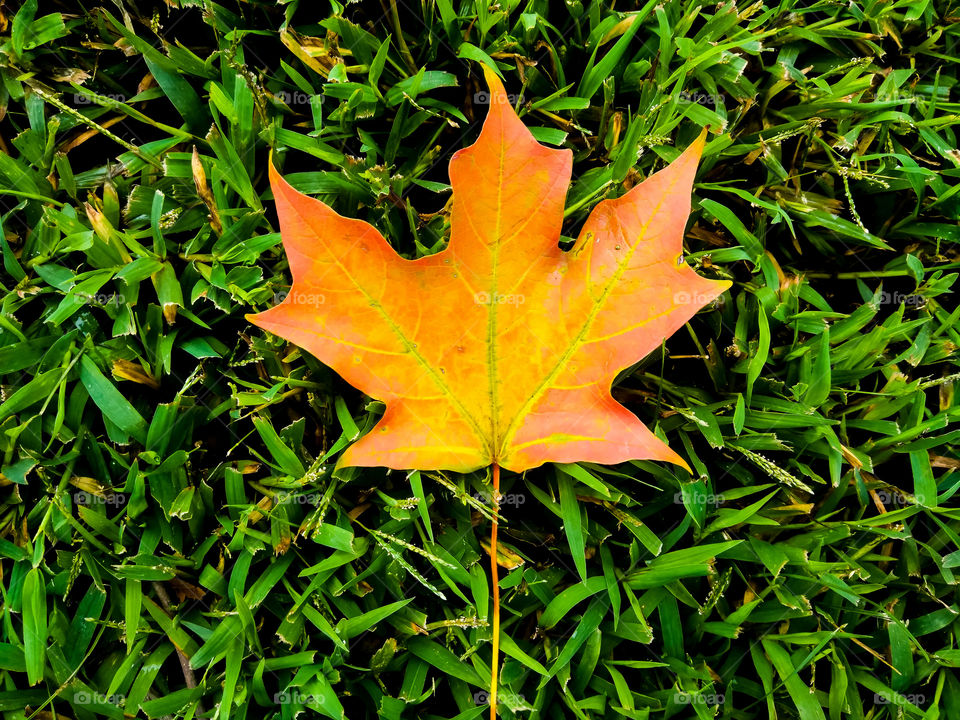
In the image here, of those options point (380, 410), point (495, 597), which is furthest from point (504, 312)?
point (495, 597)

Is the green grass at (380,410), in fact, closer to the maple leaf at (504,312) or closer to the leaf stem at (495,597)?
the leaf stem at (495,597)

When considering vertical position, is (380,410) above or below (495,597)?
above

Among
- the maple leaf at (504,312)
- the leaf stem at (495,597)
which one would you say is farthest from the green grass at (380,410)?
the maple leaf at (504,312)

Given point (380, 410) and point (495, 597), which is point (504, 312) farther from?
point (495, 597)

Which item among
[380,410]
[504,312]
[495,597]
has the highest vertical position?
[504,312]

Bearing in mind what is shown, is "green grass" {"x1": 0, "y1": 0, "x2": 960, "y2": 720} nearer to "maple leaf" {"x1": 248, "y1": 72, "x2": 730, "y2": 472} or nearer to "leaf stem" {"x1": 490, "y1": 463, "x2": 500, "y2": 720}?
"leaf stem" {"x1": 490, "y1": 463, "x2": 500, "y2": 720}

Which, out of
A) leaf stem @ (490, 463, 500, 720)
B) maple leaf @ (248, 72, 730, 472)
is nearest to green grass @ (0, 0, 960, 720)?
leaf stem @ (490, 463, 500, 720)

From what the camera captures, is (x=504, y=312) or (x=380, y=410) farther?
(x=380, y=410)
